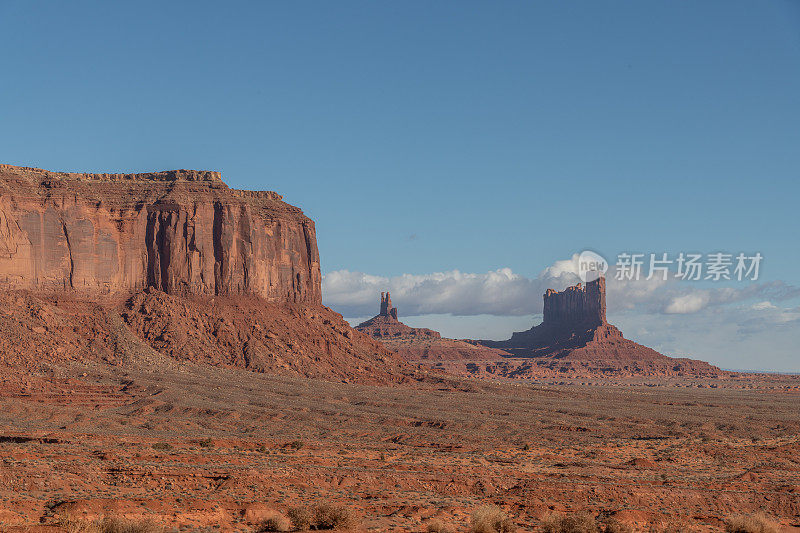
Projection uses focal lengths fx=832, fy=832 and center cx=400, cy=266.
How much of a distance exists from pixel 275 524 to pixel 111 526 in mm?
4163

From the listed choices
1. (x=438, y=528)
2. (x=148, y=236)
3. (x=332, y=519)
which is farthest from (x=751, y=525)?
(x=148, y=236)

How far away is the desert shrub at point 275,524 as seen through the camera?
70.3 ft

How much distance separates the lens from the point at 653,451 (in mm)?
48219

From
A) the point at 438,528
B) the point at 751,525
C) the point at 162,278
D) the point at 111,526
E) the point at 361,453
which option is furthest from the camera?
the point at 162,278

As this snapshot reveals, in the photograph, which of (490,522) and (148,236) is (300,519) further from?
(148,236)

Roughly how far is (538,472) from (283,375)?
57.5 meters

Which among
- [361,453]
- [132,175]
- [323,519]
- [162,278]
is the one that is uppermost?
[132,175]

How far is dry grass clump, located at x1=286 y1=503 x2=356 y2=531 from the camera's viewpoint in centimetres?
2166

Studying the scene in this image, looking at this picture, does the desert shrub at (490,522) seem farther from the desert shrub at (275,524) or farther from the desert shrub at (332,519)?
the desert shrub at (275,524)

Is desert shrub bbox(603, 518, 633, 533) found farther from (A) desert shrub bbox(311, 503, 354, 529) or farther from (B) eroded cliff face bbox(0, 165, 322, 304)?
(B) eroded cliff face bbox(0, 165, 322, 304)

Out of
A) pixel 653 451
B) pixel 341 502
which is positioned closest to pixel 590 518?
pixel 341 502

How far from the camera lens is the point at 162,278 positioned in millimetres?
100250

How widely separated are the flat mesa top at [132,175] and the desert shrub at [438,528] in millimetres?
85131

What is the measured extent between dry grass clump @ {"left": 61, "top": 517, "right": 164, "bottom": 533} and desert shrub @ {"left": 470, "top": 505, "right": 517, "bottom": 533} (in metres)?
8.01
